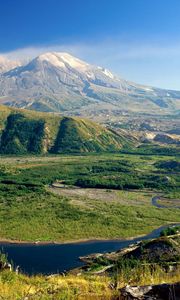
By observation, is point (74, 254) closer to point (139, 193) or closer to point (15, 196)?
point (15, 196)

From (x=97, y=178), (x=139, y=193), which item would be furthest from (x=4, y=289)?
(x=97, y=178)

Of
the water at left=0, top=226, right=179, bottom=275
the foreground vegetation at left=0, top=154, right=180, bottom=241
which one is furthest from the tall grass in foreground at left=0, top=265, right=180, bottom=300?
the foreground vegetation at left=0, top=154, right=180, bottom=241

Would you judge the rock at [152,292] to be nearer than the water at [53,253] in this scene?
Yes

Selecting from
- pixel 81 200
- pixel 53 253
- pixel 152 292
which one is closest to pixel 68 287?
pixel 152 292

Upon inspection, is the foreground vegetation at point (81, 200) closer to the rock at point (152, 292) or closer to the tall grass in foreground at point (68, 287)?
the tall grass in foreground at point (68, 287)

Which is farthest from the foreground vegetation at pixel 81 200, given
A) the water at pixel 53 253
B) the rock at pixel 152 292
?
the rock at pixel 152 292

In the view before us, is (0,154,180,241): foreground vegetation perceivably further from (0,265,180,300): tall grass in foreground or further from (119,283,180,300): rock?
(119,283,180,300): rock
